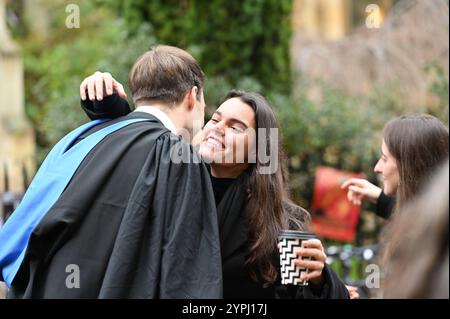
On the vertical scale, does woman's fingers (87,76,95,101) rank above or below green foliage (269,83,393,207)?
above

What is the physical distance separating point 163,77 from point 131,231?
0.70 meters

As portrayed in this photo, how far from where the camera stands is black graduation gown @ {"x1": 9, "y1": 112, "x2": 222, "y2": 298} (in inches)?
114

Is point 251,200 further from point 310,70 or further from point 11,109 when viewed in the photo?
point 11,109

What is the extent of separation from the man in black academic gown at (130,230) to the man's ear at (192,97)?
23 centimetres

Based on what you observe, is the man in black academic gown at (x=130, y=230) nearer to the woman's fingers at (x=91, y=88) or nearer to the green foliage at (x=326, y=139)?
the woman's fingers at (x=91, y=88)

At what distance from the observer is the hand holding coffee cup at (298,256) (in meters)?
3.00

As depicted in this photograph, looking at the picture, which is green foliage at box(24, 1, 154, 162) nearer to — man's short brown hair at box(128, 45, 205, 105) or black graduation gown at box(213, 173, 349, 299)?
man's short brown hair at box(128, 45, 205, 105)

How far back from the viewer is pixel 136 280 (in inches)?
115

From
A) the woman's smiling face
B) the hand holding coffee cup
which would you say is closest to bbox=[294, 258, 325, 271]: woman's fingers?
the hand holding coffee cup

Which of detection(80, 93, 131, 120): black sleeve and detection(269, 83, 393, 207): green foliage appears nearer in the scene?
detection(80, 93, 131, 120): black sleeve

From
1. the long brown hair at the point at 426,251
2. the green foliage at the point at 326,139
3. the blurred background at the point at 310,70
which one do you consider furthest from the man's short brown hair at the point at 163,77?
the green foliage at the point at 326,139

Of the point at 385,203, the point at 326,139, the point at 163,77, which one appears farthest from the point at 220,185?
the point at 326,139
